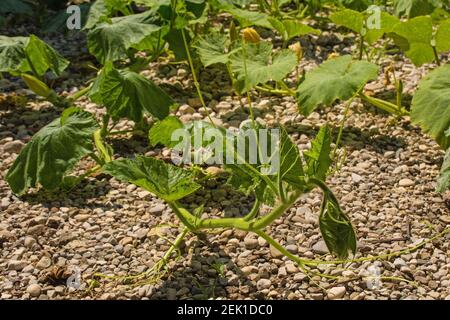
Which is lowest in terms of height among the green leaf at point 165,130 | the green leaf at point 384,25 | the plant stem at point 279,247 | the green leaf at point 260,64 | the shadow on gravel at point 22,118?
the plant stem at point 279,247

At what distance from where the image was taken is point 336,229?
1990 millimetres

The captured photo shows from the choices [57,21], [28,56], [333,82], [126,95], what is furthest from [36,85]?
[333,82]

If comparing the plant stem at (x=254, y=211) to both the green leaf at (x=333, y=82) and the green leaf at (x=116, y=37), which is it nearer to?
the green leaf at (x=333, y=82)

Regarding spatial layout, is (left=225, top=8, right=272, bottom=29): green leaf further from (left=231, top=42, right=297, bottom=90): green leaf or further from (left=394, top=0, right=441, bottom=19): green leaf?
(left=394, top=0, right=441, bottom=19): green leaf

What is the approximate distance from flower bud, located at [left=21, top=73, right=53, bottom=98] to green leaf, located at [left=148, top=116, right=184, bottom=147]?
70 centimetres

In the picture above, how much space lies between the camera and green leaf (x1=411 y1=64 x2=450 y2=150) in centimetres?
247

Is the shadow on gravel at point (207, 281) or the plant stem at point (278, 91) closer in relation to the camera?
the shadow on gravel at point (207, 281)

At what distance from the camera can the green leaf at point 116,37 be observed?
281 centimetres

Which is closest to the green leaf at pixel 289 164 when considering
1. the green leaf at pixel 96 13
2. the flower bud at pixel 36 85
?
the flower bud at pixel 36 85

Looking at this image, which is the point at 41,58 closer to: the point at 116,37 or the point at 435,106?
the point at 116,37

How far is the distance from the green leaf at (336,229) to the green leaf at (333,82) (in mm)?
616

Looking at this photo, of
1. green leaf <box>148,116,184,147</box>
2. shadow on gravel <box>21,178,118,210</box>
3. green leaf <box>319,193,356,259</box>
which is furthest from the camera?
shadow on gravel <box>21,178,118,210</box>

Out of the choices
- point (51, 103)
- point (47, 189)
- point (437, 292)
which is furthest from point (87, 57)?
point (437, 292)

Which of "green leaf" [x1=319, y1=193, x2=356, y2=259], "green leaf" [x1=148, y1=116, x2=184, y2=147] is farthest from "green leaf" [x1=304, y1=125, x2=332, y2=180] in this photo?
"green leaf" [x1=148, y1=116, x2=184, y2=147]
